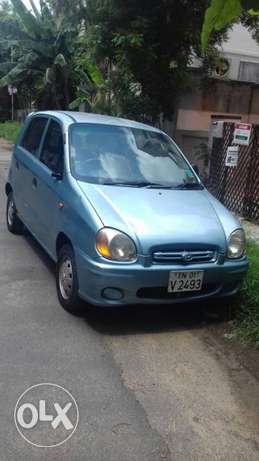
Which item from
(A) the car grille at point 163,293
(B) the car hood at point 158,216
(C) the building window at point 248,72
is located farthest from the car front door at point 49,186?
(C) the building window at point 248,72

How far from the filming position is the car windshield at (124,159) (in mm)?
4980

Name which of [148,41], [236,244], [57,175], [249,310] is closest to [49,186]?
[57,175]

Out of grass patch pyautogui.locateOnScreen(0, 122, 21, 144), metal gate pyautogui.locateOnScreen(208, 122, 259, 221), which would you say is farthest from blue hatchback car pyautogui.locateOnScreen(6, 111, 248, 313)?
grass patch pyautogui.locateOnScreen(0, 122, 21, 144)

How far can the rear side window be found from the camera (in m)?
6.07

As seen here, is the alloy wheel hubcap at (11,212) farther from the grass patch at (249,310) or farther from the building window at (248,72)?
the building window at (248,72)

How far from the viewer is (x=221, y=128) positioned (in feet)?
29.8

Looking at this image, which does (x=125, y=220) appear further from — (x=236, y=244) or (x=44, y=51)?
(x=44, y=51)

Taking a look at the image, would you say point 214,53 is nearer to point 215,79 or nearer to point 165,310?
point 215,79

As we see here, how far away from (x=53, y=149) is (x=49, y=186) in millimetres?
487

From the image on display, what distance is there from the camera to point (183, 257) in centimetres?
421

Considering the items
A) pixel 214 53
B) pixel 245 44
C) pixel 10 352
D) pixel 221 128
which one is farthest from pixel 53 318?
pixel 245 44

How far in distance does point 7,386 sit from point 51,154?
2.85 metres

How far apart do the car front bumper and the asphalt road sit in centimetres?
31

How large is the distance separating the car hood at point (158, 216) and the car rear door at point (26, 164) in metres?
1.51
